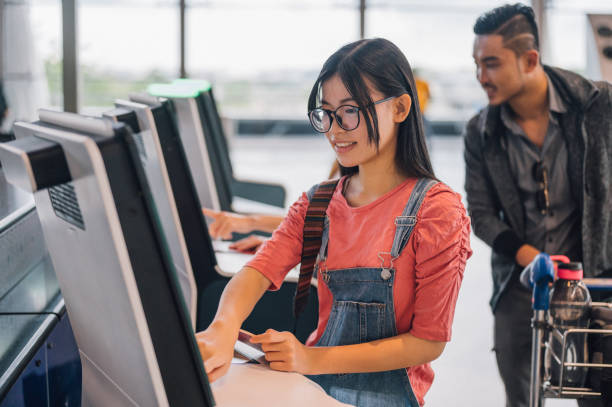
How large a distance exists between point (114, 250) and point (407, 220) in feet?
2.27

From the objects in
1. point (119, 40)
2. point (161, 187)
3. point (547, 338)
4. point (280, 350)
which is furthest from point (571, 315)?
point (119, 40)

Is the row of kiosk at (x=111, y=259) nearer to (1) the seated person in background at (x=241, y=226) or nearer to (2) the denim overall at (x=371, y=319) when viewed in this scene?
(2) the denim overall at (x=371, y=319)

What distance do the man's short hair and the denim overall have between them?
38.0 inches

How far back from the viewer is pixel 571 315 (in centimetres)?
153

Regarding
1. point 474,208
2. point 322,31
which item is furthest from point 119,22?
point 474,208

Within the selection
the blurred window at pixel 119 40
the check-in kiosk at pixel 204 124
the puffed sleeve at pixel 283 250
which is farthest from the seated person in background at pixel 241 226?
the blurred window at pixel 119 40

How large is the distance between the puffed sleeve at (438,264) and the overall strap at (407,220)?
1cm

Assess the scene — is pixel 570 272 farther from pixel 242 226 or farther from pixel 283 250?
pixel 242 226

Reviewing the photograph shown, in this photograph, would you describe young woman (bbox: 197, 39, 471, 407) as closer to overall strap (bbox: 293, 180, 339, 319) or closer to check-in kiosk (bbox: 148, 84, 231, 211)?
overall strap (bbox: 293, 180, 339, 319)

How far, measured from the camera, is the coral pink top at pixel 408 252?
3.95ft

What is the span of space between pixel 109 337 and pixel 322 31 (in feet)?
21.7

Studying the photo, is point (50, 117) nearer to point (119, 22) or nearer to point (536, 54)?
point (536, 54)

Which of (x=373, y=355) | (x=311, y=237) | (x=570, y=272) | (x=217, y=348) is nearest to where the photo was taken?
(x=217, y=348)

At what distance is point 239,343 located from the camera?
1.20 metres
